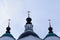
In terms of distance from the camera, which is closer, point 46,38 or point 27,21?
point 46,38

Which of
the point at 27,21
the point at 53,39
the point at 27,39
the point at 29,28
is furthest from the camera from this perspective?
the point at 27,21

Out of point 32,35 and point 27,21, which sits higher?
point 27,21

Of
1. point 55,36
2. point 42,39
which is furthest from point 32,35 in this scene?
point 55,36

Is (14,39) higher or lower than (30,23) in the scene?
lower

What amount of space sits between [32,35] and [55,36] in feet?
14.6

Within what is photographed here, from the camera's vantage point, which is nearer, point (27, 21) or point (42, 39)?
point (42, 39)

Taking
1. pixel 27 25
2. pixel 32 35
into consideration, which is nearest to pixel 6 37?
pixel 32 35

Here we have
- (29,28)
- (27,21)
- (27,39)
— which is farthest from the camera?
(27,21)

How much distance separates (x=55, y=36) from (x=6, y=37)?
Result: 28.9 ft

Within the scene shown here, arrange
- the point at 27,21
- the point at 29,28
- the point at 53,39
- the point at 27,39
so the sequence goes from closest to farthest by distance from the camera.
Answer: the point at 27,39 → the point at 53,39 → the point at 29,28 → the point at 27,21

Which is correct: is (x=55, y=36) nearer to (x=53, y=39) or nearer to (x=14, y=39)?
(x=53, y=39)

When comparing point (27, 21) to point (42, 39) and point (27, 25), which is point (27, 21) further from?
point (42, 39)

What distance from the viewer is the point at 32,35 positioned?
23.6 m

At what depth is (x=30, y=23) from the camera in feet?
105
